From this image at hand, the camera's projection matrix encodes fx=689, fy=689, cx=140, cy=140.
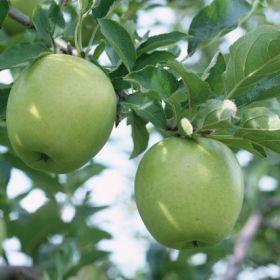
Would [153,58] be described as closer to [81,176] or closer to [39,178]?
[39,178]

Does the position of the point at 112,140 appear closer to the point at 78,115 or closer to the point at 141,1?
the point at 141,1

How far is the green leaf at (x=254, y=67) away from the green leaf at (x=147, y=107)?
148mm

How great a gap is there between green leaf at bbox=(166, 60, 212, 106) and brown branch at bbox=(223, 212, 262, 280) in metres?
1.55

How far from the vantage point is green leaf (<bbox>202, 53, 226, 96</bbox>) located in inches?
55.8

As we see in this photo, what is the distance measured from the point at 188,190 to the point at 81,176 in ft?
4.58

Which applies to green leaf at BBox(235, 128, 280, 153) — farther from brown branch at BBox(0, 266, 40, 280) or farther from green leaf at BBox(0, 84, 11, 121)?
brown branch at BBox(0, 266, 40, 280)

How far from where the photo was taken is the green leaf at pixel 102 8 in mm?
1461

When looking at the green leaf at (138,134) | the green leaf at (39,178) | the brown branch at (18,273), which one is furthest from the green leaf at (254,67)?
the brown branch at (18,273)

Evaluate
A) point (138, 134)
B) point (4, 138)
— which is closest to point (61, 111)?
point (138, 134)

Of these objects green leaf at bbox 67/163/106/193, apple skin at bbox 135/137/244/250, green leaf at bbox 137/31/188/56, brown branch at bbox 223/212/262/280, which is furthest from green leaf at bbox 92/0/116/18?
brown branch at bbox 223/212/262/280

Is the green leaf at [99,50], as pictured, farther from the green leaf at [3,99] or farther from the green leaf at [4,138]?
the green leaf at [4,138]

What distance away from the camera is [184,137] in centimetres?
138

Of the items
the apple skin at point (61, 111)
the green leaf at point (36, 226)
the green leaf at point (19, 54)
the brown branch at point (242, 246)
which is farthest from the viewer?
the brown branch at point (242, 246)

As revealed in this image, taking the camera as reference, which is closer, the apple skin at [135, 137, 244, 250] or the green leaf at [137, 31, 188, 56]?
the apple skin at [135, 137, 244, 250]
